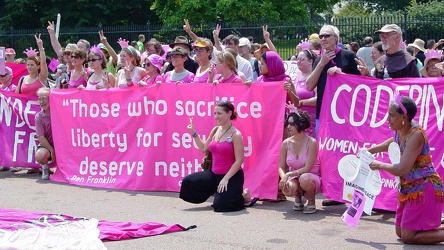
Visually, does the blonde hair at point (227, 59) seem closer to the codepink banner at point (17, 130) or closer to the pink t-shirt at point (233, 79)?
the pink t-shirt at point (233, 79)

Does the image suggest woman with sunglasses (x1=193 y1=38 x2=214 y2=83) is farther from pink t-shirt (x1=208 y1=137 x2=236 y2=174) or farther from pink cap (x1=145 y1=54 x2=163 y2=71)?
pink t-shirt (x1=208 y1=137 x2=236 y2=174)

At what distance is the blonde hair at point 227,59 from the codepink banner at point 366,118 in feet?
4.84

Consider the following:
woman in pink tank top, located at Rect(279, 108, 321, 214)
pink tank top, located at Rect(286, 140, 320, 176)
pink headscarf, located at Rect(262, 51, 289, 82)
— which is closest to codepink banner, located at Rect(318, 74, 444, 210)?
pink tank top, located at Rect(286, 140, 320, 176)

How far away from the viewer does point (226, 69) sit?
9.46m

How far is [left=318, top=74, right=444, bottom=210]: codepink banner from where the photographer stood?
771 centimetres

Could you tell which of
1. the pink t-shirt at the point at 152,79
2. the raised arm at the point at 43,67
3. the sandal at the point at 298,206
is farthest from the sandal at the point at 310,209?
the raised arm at the point at 43,67

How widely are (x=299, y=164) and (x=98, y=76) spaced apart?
4147mm

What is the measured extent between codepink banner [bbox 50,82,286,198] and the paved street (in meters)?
0.31

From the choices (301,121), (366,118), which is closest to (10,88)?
(301,121)

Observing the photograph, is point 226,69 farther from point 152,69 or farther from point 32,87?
point 32,87

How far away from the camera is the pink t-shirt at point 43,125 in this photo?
37.2ft

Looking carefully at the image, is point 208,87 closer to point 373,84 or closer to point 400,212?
point 373,84

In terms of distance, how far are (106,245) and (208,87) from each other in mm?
3211

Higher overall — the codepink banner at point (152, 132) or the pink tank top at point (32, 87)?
the pink tank top at point (32, 87)
